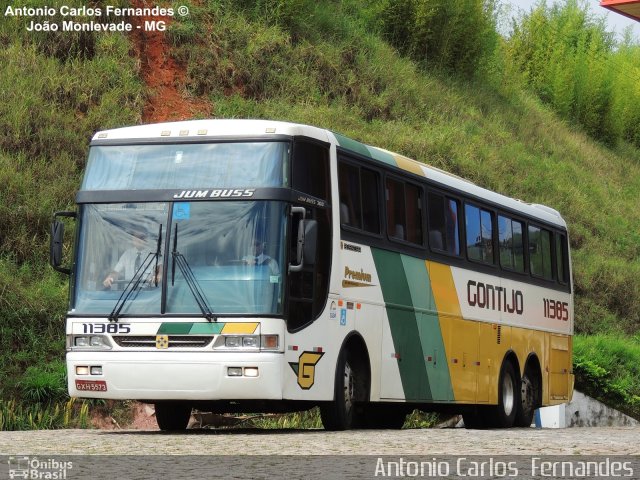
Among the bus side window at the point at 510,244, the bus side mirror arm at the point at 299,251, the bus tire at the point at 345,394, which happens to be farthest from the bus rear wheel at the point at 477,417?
the bus side mirror arm at the point at 299,251

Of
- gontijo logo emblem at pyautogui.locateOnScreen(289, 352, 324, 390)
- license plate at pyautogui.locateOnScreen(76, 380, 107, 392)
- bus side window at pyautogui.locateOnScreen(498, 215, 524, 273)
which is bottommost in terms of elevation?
license plate at pyautogui.locateOnScreen(76, 380, 107, 392)

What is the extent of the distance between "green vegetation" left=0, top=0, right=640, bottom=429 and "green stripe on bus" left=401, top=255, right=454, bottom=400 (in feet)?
20.2

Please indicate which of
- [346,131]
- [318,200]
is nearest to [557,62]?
[346,131]

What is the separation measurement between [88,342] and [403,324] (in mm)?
4503

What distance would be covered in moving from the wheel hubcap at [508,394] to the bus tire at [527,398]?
42 centimetres

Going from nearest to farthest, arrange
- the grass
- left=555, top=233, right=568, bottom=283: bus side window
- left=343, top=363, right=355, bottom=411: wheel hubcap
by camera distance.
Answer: left=343, top=363, right=355, bottom=411: wheel hubcap
the grass
left=555, top=233, right=568, bottom=283: bus side window

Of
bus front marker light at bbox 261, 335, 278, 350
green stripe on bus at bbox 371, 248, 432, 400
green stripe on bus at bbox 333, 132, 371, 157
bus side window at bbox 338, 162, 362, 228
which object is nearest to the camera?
bus front marker light at bbox 261, 335, 278, 350

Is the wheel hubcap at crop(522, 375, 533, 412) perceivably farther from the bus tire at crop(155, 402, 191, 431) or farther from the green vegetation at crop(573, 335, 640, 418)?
the bus tire at crop(155, 402, 191, 431)

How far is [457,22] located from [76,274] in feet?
117

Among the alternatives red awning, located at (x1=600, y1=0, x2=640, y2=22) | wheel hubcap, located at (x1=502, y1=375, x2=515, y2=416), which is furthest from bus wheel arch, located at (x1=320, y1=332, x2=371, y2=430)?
red awning, located at (x1=600, y1=0, x2=640, y2=22)

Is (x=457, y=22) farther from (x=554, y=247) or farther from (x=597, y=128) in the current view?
(x=554, y=247)

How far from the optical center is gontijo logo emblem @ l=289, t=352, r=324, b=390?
14102 millimetres

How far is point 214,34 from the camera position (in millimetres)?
38094

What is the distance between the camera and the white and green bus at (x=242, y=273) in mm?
13852
